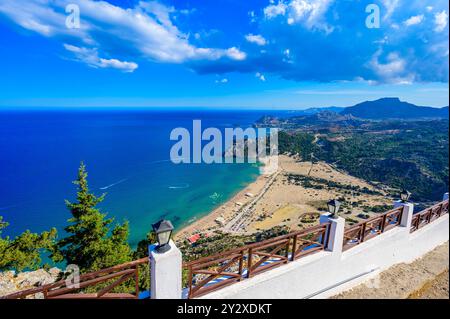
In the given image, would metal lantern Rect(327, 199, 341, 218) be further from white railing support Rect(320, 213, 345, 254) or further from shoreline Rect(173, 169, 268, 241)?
shoreline Rect(173, 169, 268, 241)

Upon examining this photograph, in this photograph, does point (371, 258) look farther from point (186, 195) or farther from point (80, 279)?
point (186, 195)

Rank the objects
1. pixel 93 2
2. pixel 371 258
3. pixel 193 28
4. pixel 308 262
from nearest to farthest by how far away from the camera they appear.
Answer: pixel 308 262
pixel 371 258
pixel 93 2
pixel 193 28

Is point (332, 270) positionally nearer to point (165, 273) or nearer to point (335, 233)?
point (335, 233)

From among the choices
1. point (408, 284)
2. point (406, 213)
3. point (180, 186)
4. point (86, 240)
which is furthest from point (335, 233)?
point (180, 186)

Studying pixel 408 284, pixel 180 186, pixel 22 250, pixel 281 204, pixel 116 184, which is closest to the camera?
pixel 408 284

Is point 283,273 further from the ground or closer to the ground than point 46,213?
further from the ground
